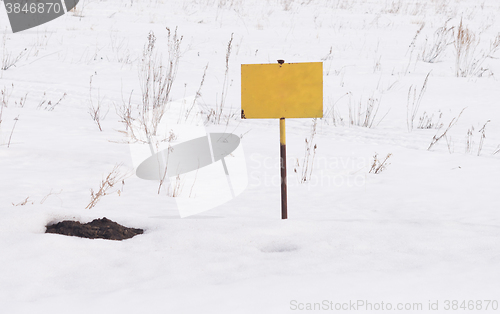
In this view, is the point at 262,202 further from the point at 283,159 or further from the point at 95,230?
the point at 95,230

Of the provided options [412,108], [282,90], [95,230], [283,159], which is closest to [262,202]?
[283,159]

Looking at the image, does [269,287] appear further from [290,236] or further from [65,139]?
[65,139]

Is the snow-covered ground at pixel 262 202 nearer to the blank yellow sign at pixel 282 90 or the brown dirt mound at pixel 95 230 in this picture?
the brown dirt mound at pixel 95 230

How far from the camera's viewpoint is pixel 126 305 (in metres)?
1.12

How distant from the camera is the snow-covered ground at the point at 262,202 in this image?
121 cm

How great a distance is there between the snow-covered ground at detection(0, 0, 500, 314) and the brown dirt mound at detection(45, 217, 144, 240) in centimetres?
7

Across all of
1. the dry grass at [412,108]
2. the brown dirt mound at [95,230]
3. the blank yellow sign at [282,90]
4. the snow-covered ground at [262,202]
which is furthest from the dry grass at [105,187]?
the dry grass at [412,108]

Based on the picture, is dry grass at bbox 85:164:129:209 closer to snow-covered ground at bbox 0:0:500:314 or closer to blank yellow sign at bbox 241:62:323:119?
snow-covered ground at bbox 0:0:500:314

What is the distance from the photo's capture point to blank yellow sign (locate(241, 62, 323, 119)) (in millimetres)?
1841

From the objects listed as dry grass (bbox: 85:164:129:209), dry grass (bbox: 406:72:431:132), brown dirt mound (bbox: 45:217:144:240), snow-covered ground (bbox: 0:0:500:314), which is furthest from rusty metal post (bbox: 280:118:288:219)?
dry grass (bbox: 406:72:431:132)

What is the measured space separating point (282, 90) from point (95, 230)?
96 cm

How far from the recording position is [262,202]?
2514 millimetres

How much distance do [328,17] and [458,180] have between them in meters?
8.77

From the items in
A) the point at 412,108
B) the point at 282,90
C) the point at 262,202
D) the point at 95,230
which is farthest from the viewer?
the point at 412,108
